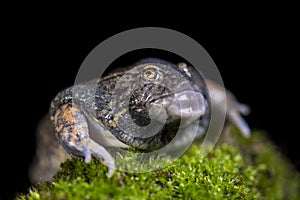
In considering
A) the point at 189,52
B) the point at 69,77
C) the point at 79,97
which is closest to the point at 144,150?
the point at 79,97

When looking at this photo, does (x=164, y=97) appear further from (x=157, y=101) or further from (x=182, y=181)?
(x=182, y=181)

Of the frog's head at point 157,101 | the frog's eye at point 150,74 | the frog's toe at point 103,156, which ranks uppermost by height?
the frog's eye at point 150,74

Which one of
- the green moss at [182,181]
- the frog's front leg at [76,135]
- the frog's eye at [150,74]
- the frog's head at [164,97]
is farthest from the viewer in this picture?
the frog's eye at [150,74]

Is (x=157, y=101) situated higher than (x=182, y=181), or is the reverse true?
(x=157, y=101)

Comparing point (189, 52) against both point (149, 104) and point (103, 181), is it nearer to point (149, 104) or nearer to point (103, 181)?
point (149, 104)

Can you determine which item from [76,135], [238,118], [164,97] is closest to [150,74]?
[164,97]

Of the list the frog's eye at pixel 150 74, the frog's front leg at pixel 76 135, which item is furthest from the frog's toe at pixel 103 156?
the frog's eye at pixel 150 74

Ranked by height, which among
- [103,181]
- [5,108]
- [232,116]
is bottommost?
[5,108]

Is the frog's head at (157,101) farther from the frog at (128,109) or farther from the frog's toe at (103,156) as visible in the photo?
the frog's toe at (103,156)
